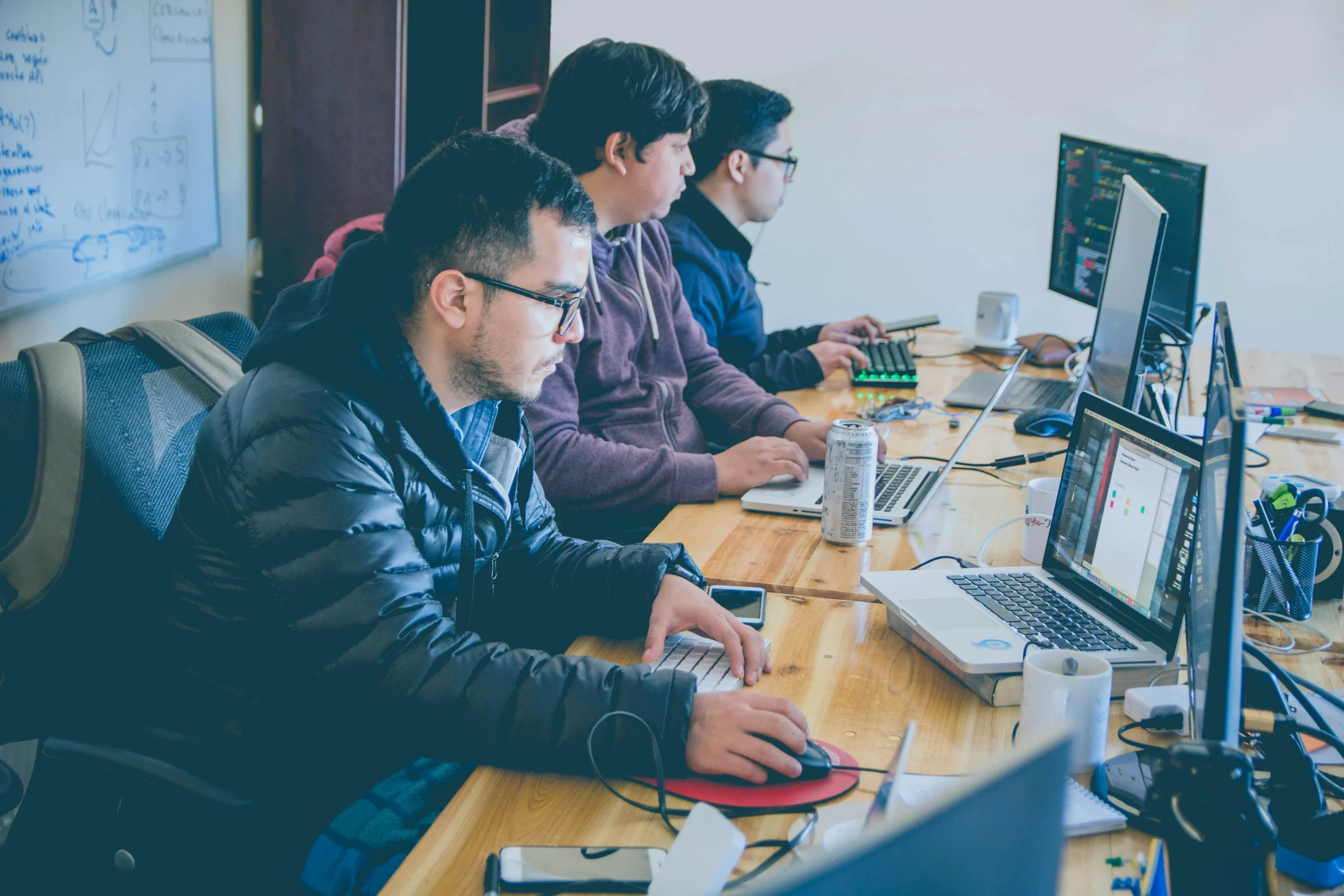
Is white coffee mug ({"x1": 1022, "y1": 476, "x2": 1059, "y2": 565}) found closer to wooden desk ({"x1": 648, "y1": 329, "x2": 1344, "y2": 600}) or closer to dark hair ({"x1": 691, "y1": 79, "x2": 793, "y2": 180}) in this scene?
wooden desk ({"x1": 648, "y1": 329, "x2": 1344, "y2": 600})

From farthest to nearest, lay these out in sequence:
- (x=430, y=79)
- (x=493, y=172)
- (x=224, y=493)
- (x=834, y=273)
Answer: (x=834, y=273) < (x=430, y=79) < (x=493, y=172) < (x=224, y=493)

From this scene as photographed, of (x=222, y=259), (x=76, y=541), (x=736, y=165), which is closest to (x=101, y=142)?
(x=222, y=259)

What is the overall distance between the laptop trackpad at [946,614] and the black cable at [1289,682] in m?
0.27

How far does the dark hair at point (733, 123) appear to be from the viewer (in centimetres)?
276

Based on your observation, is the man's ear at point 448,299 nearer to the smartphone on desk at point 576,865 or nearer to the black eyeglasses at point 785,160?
the smartphone on desk at point 576,865

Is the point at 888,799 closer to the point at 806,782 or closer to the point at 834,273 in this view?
the point at 806,782

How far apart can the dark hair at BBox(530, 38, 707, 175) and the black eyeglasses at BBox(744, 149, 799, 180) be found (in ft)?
2.31

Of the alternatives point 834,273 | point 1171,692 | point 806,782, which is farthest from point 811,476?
point 834,273

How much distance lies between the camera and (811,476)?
198 centimetres

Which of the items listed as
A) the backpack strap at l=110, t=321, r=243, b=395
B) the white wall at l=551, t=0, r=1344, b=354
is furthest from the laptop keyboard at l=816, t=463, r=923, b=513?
the white wall at l=551, t=0, r=1344, b=354

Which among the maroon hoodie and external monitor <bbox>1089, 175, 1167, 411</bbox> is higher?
external monitor <bbox>1089, 175, 1167, 411</bbox>

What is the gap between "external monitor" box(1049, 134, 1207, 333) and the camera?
229 cm

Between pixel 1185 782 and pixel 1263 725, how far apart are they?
1.61ft

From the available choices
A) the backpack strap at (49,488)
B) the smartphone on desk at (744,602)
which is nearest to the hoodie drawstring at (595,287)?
the smartphone on desk at (744,602)
